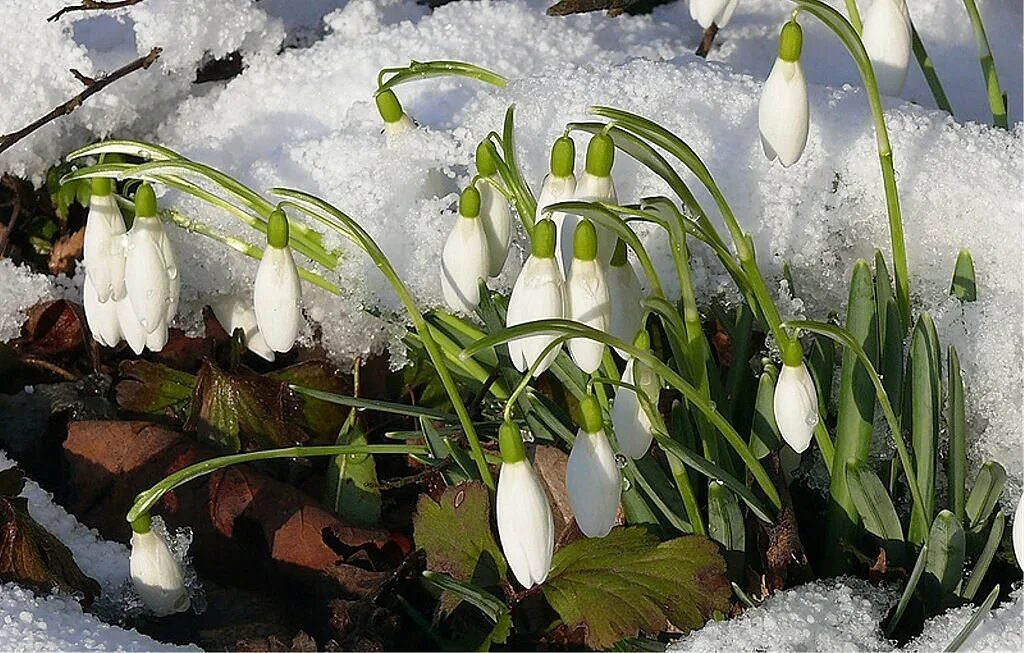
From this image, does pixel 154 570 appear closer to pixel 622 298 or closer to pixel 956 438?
pixel 622 298

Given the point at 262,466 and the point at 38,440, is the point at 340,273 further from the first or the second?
the point at 38,440

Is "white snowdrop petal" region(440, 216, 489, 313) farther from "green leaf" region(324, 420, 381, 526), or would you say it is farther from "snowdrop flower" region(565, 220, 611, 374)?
"green leaf" region(324, 420, 381, 526)

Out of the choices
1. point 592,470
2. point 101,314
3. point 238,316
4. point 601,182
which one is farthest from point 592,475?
point 238,316

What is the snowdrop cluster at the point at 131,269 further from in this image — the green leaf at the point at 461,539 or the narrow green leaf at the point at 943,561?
the narrow green leaf at the point at 943,561

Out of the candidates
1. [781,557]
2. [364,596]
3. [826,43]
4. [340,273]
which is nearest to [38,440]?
[340,273]

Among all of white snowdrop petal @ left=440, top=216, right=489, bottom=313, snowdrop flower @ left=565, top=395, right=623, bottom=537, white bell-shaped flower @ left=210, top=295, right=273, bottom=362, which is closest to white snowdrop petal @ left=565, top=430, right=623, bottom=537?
snowdrop flower @ left=565, top=395, right=623, bottom=537

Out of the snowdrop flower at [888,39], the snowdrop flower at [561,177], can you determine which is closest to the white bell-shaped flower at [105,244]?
the snowdrop flower at [561,177]

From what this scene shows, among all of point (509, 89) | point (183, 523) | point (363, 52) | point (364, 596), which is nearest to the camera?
point (364, 596)
